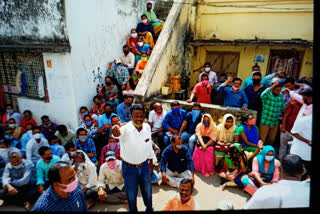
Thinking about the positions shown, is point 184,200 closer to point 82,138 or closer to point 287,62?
point 82,138

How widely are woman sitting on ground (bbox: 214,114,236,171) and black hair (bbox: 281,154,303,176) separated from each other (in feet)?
8.28

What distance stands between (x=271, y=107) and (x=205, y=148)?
183cm

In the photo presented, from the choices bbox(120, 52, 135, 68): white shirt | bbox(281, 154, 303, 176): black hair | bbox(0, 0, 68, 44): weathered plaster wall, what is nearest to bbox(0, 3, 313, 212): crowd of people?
bbox(281, 154, 303, 176): black hair

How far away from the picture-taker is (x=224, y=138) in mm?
4336

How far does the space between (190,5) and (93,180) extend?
279 inches

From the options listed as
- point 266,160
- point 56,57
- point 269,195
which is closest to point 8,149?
point 56,57

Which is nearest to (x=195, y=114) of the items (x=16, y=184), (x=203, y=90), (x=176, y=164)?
(x=203, y=90)

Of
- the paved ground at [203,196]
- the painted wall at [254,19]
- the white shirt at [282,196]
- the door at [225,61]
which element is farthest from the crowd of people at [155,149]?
the painted wall at [254,19]

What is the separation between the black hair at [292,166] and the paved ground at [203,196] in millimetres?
1916

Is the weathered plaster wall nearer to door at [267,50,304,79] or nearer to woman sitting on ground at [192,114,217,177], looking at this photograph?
woman sitting on ground at [192,114,217,177]

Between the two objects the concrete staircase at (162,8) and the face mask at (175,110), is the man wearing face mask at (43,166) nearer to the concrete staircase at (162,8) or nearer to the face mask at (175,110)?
the face mask at (175,110)

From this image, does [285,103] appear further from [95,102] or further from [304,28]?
[95,102]

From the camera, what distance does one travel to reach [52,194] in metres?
1.84

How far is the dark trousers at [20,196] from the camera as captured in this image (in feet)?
11.7
